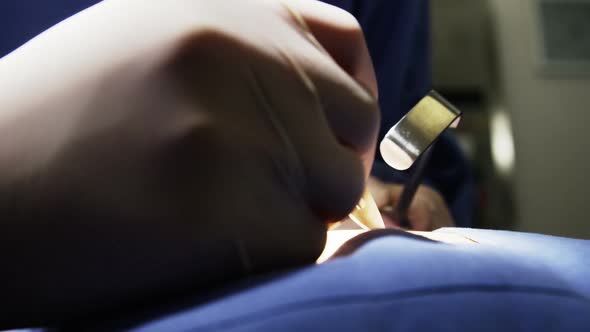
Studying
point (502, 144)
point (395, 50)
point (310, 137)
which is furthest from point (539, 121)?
point (310, 137)

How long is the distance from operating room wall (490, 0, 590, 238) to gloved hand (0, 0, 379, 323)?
170 cm

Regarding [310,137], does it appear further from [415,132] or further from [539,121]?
[539,121]

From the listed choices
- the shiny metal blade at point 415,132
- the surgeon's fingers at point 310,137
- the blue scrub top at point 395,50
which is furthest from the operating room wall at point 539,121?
the surgeon's fingers at point 310,137

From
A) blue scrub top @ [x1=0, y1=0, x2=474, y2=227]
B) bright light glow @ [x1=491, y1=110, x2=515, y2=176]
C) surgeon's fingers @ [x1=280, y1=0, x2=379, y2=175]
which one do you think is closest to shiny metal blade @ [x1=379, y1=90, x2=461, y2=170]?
surgeon's fingers @ [x1=280, y1=0, x2=379, y2=175]

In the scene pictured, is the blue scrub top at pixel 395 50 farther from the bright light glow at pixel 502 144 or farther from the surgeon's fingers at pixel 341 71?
the bright light glow at pixel 502 144

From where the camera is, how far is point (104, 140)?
0.33 metres

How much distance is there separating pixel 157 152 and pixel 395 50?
0.69 metres

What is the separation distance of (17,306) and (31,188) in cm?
10

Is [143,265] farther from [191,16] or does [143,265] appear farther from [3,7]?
[3,7]

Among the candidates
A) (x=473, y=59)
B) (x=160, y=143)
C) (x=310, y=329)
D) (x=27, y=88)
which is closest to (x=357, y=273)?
(x=310, y=329)

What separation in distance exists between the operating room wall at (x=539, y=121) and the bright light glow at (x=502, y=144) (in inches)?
2.4

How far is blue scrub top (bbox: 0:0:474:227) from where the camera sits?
2.26ft

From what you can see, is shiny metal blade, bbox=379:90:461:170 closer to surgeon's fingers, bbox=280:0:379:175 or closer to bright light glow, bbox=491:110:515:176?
surgeon's fingers, bbox=280:0:379:175

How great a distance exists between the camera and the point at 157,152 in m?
0.33
